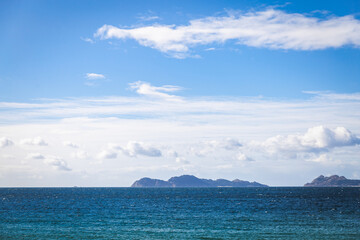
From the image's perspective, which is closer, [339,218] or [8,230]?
[8,230]

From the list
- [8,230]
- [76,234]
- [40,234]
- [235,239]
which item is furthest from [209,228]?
[8,230]

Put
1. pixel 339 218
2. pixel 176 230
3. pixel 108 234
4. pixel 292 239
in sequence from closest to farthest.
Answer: pixel 292 239 < pixel 108 234 < pixel 176 230 < pixel 339 218

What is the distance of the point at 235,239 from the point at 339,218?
28.7m

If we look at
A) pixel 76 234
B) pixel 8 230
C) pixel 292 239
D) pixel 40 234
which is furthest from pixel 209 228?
pixel 8 230

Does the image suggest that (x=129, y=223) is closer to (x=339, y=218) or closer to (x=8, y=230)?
(x=8, y=230)

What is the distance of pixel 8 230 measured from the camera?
52562 millimetres

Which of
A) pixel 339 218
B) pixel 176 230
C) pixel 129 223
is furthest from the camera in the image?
pixel 339 218

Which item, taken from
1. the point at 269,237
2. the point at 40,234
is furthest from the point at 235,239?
the point at 40,234

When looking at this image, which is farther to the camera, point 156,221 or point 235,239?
point 156,221

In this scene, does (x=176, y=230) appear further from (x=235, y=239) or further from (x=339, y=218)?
(x=339, y=218)

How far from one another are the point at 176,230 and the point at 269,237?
43.8ft

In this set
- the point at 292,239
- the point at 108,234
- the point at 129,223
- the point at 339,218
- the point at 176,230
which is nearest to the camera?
the point at 292,239

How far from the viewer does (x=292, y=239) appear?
44.7 m

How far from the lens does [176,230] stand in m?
52.1
